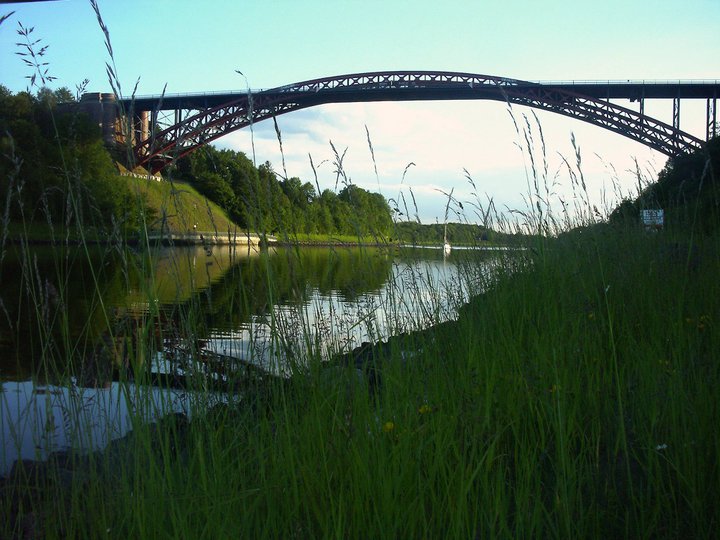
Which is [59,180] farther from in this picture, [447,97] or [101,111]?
[447,97]

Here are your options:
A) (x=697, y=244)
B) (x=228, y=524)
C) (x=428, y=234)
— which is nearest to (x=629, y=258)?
(x=697, y=244)

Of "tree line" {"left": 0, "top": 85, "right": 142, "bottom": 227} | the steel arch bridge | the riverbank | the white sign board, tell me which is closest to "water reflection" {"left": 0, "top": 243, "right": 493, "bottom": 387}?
"tree line" {"left": 0, "top": 85, "right": 142, "bottom": 227}

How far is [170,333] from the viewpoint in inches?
88.9

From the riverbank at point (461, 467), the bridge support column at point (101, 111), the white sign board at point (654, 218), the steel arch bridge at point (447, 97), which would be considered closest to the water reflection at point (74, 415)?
the riverbank at point (461, 467)

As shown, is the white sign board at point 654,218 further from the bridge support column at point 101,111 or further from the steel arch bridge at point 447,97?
the steel arch bridge at point 447,97

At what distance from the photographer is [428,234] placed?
4.23 m

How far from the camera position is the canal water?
184cm

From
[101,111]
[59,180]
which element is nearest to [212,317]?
[59,180]

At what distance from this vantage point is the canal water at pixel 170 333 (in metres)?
1.84

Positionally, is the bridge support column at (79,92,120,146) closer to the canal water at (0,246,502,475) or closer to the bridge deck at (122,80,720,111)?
the canal water at (0,246,502,475)

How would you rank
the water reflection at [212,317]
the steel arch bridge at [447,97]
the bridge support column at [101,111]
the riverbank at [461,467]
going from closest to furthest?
the riverbank at [461,467] < the water reflection at [212,317] < the bridge support column at [101,111] < the steel arch bridge at [447,97]

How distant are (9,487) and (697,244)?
387 centimetres

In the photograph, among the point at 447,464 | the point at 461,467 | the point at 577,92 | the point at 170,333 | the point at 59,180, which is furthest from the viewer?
the point at 577,92

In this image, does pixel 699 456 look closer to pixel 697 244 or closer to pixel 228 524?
pixel 228 524
